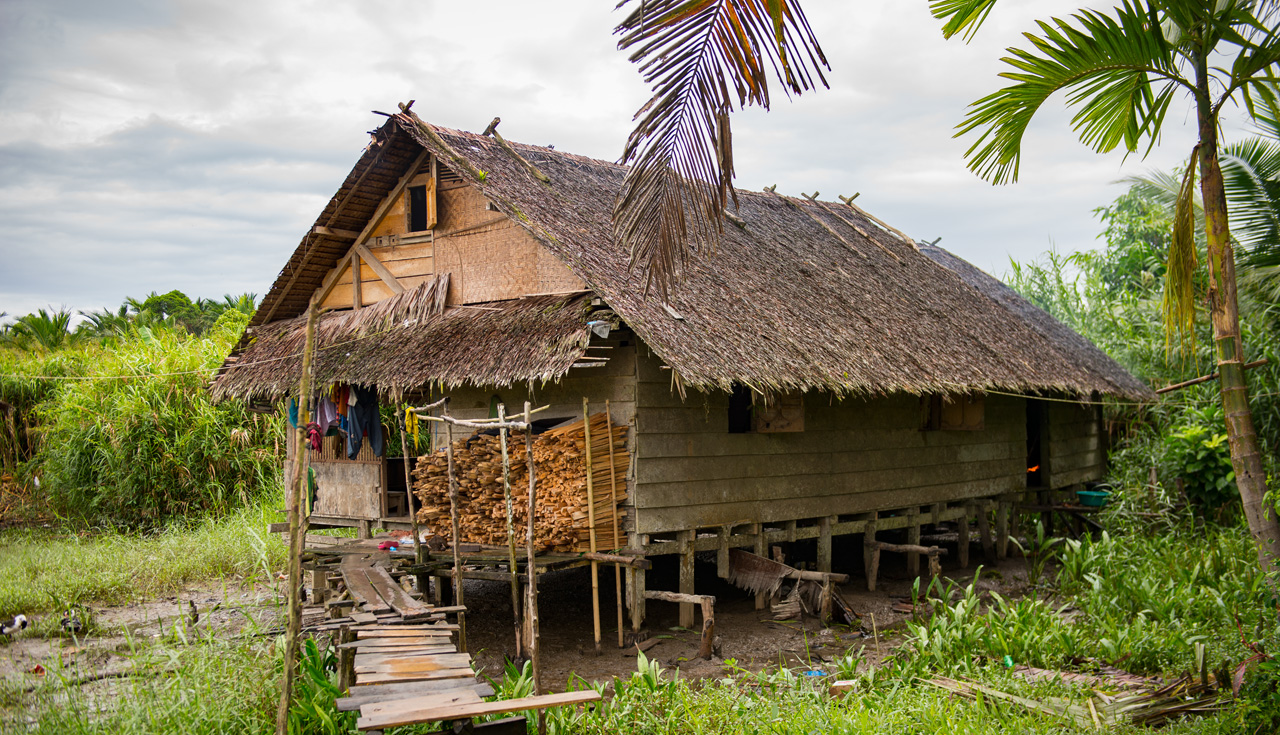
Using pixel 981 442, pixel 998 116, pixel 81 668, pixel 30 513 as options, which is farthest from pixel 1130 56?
pixel 30 513

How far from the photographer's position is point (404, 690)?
5.03 meters

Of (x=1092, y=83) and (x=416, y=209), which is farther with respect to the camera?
(x=416, y=209)

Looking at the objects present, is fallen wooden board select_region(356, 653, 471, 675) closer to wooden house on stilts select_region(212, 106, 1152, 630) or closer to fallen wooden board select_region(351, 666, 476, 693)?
fallen wooden board select_region(351, 666, 476, 693)

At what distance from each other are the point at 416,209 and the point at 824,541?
5662mm

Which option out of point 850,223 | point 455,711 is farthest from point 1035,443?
point 455,711

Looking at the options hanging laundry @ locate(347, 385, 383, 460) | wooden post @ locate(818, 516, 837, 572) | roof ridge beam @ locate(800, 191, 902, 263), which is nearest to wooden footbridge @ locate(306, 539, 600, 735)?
hanging laundry @ locate(347, 385, 383, 460)

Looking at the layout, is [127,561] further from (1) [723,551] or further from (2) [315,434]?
(1) [723,551]

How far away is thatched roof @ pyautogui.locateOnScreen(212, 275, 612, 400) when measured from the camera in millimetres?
8031

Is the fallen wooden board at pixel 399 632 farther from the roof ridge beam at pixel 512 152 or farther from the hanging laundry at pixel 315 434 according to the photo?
the roof ridge beam at pixel 512 152

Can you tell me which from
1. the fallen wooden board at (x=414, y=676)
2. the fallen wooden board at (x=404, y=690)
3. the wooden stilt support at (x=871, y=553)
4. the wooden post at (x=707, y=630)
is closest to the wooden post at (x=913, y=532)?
the wooden stilt support at (x=871, y=553)

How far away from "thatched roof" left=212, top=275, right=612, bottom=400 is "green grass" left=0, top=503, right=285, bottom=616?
1.89m

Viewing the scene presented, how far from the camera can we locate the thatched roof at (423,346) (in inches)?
316

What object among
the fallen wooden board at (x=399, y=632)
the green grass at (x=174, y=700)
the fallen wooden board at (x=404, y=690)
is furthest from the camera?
the fallen wooden board at (x=399, y=632)

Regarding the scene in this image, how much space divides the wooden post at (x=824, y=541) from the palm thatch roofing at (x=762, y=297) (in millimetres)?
1728
